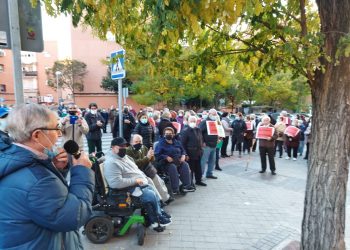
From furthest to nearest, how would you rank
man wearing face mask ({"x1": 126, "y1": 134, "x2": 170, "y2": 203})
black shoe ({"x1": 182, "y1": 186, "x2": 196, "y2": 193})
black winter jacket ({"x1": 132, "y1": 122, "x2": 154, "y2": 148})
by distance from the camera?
black winter jacket ({"x1": 132, "y1": 122, "x2": 154, "y2": 148}), black shoe ({"x1": 182, "y1": 186, "x2": 196, "y2": 193}), man wearing face mask ({"x1": 126, "y1": 134, "x2": 170, "y2": 203})

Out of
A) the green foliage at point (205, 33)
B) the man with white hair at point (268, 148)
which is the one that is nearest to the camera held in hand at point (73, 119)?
the green foliage at point (205, 33)

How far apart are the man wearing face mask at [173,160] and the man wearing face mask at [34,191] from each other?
3.98 m

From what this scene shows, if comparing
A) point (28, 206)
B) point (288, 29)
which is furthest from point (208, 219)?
point (28, 206)

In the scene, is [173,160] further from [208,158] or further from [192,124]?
[208,158]

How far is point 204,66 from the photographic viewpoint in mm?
3432

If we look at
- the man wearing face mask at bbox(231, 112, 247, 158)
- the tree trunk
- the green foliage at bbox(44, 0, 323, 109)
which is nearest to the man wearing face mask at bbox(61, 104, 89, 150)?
the green foliage at bbox(44, 0, 323, 109)

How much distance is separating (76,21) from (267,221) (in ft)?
14.6

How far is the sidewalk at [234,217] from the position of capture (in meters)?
3.98

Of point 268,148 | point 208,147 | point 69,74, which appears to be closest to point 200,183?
point 208,147

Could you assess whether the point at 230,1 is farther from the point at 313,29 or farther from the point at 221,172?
the point at 221,172

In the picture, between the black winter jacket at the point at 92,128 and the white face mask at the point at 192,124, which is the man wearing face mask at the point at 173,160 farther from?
the black winter jacket at the point at 92,128

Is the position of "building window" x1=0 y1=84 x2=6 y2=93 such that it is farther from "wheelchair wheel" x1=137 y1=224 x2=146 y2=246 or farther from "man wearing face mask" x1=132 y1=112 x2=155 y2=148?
"wheelchair wheel" x1=137 y1=224 x2=146 y2=246

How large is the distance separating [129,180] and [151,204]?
0.50 meters

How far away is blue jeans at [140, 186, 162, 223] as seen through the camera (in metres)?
4.02
